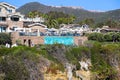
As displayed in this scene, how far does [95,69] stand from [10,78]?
13171 mm

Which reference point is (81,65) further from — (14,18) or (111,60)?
(14,18)

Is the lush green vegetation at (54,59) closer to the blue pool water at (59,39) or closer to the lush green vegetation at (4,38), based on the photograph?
the blue pool water at (59,39)

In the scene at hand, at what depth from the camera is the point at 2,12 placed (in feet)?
208

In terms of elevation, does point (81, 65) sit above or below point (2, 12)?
below

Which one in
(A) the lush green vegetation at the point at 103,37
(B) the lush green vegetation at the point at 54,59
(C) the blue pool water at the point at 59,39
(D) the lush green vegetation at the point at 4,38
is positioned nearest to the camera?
(B) the lush green vegetation at the point at 54,59

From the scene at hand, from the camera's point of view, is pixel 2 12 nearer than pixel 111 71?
No

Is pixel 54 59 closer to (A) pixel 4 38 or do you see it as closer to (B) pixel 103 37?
(A) pixel 4 38

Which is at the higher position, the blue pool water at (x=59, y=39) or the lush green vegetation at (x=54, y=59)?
the blue pool water at (x=59, y=39)

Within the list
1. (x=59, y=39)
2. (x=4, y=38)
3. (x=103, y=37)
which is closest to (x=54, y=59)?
(x=59, y=39)

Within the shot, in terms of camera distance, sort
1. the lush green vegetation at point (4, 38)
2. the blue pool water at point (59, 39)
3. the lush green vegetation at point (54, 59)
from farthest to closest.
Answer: the blue pool water at point (59, 39)
the lush green vegetation at point (4, 38)
the lush green vegetation at point (54, 59)

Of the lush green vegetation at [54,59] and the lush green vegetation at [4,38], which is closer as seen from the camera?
Result: the lush green vegetation at [54,59]

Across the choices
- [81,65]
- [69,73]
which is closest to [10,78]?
[69,73]

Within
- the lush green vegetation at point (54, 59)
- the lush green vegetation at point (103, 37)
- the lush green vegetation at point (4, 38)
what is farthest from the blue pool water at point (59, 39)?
the lush green vegetation at point (103, 37)

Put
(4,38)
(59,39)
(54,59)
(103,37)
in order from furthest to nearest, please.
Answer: (103,37) < (59,39) < (4,38) < (54,59)
